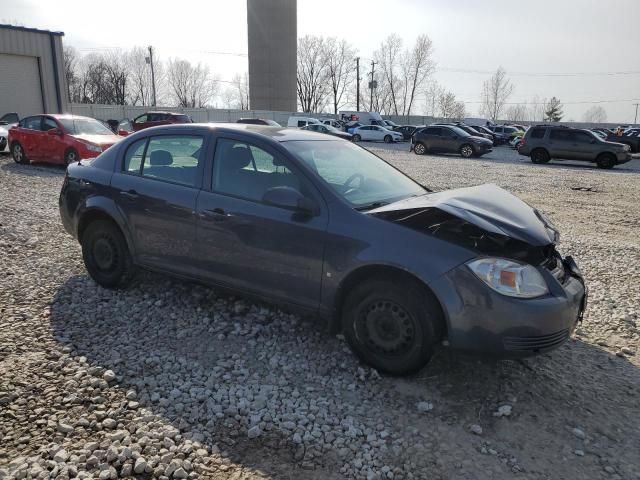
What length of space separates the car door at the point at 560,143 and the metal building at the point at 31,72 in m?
24.7

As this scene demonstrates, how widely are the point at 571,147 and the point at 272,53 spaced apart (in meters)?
48.3

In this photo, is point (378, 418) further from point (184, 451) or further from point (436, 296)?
point (184, 451)

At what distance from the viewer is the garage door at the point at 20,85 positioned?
80.4 ft

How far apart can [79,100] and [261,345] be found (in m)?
81.7

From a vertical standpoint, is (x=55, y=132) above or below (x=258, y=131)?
below

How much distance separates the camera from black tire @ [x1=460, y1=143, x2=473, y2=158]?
25047mm

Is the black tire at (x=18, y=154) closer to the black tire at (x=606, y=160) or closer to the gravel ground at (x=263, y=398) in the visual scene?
the gravel ground at (x=263, y=398)

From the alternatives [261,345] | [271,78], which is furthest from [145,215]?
[271,78]

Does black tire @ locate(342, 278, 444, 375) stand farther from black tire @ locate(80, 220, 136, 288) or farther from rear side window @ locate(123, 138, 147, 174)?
rear side window @ locate(123, 138, 147, 174)

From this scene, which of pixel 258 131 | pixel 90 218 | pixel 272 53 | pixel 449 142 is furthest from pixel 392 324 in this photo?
pixel 272 53

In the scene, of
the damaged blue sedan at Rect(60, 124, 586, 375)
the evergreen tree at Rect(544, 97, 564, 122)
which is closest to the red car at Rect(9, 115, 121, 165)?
the damaged blue sedan at Rect(60, 124, 586, 375)

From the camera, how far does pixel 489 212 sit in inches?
135

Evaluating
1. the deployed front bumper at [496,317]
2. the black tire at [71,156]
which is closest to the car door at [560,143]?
the black tire at [71,156]

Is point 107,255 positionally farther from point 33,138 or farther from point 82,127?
point 33,138
